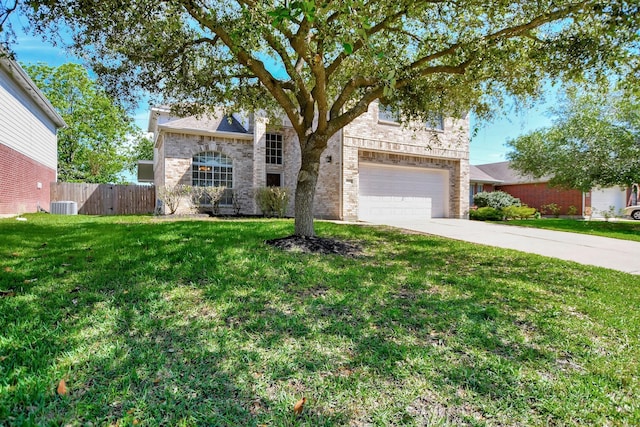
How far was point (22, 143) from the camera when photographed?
13266mm

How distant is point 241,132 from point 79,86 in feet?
71.9

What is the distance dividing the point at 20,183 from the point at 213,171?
22.8ft

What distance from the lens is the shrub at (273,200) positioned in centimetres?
1370

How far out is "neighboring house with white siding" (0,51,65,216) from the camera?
1155 centimetres

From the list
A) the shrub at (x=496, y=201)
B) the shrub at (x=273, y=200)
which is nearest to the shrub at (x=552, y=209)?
the shrub at (x=496, y=201)

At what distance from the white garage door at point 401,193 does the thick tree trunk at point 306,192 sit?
290 inches

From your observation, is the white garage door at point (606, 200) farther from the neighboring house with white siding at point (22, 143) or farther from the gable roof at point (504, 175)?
the neighboring house with white siding at point (22, 143)

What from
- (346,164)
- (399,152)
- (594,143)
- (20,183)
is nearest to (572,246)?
(399,152)

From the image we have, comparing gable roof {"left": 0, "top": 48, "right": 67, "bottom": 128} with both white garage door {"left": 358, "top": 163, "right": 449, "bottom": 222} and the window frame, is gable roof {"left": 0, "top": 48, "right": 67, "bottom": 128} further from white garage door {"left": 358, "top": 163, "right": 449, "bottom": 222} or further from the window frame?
white garage door {"left": 358, "top": 163, "right": 449, "bottom": 222}

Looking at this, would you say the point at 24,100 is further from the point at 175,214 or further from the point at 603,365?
the point at 603,365

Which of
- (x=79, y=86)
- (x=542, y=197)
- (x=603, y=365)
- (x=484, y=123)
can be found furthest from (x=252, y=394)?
(x=79, y=86)

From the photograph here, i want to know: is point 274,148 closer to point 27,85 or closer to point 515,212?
point 27,85

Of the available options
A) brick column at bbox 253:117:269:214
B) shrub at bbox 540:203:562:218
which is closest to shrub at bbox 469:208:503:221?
shrub at bbox 540:203:562:218

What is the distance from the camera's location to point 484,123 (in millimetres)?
8914
